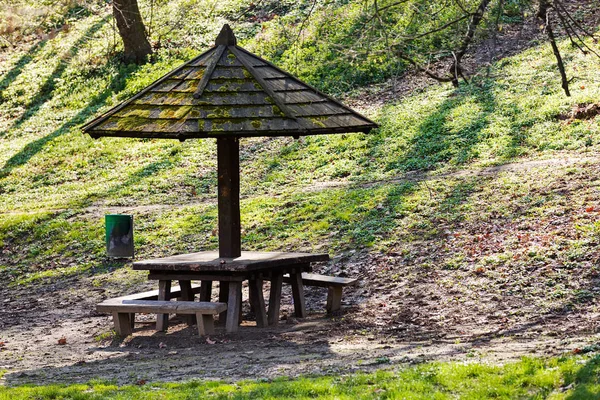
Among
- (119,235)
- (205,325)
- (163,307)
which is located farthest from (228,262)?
(119,235)

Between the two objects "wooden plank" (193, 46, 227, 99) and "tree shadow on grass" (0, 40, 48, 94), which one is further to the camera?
"tree shadow on grass" (0, 40, 48, 94)

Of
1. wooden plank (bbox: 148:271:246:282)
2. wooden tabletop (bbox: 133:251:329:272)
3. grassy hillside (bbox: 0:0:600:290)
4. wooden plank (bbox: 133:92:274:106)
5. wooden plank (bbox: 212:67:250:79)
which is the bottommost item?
wooden plank (bbox: 148:271:246:282)

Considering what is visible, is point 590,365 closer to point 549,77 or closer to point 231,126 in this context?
point 231,126

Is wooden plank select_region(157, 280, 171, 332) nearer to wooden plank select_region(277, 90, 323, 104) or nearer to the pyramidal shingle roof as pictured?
the pyramidal shingle roof

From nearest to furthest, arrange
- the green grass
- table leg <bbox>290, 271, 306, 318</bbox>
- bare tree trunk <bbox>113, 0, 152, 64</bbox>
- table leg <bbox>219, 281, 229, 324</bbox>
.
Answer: the green grass
table leg <bbox>290, 271, 306, 318</bbox>
table leg <bbox>219, 281, 229, 324</bbox>
bare tree trunk <bbox>113, 0, 152, 64</bbox>

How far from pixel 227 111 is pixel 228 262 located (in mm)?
1608

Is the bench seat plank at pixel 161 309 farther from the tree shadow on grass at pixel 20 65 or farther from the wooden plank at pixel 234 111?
the tree shadow on grass at pixel 20 65

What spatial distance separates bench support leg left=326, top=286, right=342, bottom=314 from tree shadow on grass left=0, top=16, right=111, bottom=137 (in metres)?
15.7

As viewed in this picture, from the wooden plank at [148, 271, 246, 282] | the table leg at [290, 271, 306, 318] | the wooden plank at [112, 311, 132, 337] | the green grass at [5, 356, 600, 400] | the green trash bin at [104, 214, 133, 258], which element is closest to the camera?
the green grass at [5, 356, 600, 400]

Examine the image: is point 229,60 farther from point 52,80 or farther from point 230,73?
point 52,80

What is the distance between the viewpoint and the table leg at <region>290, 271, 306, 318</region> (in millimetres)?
10039

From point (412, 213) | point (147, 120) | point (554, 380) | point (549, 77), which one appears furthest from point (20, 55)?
point (554, 380)

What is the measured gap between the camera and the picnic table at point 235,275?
915 cm

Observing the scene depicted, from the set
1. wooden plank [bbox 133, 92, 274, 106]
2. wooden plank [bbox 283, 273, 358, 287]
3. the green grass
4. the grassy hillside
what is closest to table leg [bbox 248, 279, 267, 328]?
wooden plank [bbox 283, 273, 358, 287]
